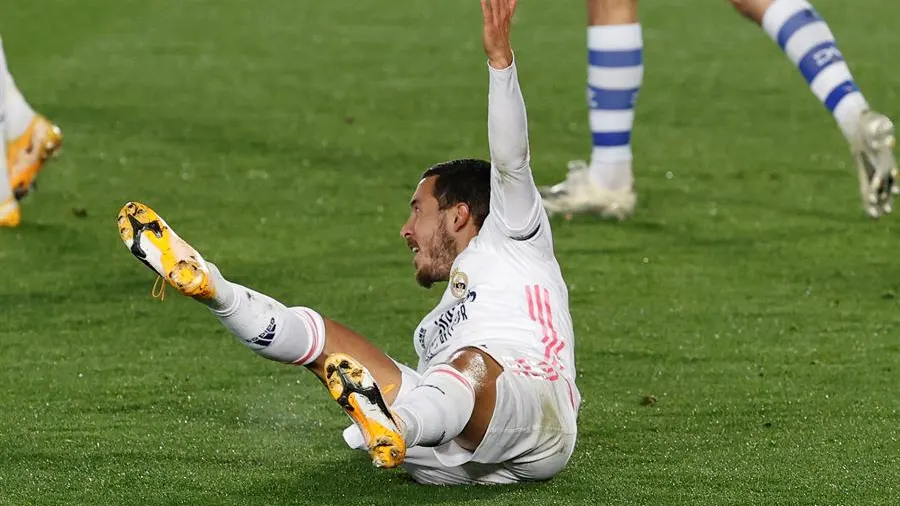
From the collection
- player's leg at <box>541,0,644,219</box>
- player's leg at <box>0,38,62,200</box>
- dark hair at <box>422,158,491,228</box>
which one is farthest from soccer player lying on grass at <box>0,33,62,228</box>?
dark hair at <box>422,158,491,228</box>

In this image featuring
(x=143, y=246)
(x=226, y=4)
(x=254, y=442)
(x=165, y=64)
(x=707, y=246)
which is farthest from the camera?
(x=226, y=4)

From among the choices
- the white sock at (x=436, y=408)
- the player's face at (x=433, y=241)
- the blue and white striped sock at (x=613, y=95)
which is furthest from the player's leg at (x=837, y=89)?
the white sock at (x=436, y=408)

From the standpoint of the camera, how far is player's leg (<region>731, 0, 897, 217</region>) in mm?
4711

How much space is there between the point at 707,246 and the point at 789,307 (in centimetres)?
82

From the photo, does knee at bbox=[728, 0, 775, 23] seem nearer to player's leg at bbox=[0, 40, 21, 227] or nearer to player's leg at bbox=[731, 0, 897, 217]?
player's leg at bbox=[731, 0, 897, 217]

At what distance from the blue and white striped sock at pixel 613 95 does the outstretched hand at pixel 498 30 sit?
2.74 m

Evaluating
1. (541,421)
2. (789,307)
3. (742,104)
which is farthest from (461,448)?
(742,104)

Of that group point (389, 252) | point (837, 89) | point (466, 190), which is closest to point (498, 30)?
point (466, 190)

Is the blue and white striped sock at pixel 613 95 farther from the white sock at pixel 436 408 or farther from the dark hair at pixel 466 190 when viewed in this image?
the white sock at pixel 436 408

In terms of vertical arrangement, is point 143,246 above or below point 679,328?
above

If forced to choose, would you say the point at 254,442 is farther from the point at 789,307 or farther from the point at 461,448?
the point at 789,307

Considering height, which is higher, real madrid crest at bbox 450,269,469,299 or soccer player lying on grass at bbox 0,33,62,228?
real madrid crest at bbox 450,269,469,299

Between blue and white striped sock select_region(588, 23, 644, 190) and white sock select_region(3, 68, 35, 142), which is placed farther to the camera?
white sock select_region(3, 68, 35, 142)

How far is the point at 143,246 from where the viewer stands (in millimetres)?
3623
